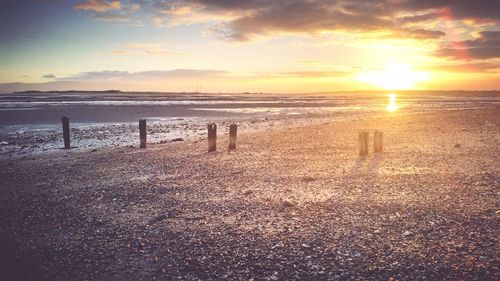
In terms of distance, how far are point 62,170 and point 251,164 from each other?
6.79 m

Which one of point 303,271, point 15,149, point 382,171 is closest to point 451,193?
point 382,171

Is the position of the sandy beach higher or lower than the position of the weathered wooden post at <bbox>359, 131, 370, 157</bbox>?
lower

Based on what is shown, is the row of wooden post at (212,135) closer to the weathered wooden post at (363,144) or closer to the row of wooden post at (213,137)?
the row of wooden post at (213,137)

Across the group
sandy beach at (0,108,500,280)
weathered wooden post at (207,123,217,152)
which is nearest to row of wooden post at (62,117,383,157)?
weathered wooden post at (207,123,217,152)

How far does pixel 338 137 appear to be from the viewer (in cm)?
1828

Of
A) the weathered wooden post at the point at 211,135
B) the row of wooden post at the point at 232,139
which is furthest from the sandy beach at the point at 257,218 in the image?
the weathered wooden post at the point at 211,135

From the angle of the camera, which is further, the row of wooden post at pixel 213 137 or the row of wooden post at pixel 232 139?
the row of wooden post at pixel 213 137

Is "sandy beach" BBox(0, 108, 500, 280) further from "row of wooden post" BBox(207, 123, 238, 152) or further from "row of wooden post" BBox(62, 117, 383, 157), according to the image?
"row of wooden post" BBox(207, 123, 238, 152)

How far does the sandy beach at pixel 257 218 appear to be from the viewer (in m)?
5.30

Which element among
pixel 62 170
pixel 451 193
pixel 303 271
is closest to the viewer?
pixel 303 271

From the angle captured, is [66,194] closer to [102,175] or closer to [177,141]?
[102,175]

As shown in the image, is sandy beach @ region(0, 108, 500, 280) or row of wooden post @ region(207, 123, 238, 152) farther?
row of wooden post @ region(207, 123, 238, 152)

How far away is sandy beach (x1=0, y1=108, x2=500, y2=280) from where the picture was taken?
5.30 m

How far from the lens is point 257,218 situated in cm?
723
